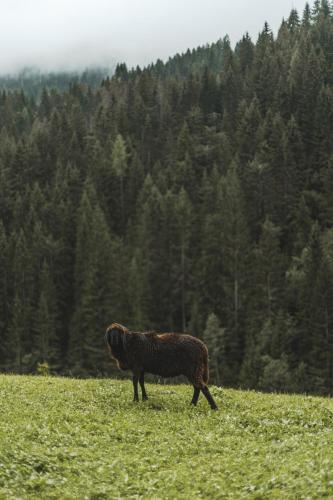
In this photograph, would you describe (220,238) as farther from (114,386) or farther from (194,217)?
(114,386)

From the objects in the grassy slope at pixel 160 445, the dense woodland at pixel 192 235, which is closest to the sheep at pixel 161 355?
the grassy slope at pixel 160 445

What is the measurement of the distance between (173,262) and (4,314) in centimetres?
4254

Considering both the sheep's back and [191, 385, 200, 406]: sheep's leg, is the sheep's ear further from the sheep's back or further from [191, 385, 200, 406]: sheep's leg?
[191, 385, 200, 406]: sheep's leg

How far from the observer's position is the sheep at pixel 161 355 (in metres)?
23.0

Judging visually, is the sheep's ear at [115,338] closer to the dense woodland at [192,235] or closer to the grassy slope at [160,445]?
the grassy slope at [160,445]

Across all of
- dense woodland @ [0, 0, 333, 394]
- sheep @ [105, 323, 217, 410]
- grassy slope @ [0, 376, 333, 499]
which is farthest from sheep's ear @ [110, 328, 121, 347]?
dense woodland @ [0, 0, 333, 394]

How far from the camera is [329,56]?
199000 millimetres

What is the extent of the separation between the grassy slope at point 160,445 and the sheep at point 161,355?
112 cm

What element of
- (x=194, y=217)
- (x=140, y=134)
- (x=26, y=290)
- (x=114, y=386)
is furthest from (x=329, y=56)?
(x=114, y=386)

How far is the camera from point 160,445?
684 inches

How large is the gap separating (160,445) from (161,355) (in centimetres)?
638

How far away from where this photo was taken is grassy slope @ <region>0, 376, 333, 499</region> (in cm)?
1335

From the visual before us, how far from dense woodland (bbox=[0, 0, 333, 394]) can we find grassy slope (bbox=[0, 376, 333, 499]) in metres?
71.2

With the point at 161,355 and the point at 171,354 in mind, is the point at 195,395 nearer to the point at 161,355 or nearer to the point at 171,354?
the point at 171,354
